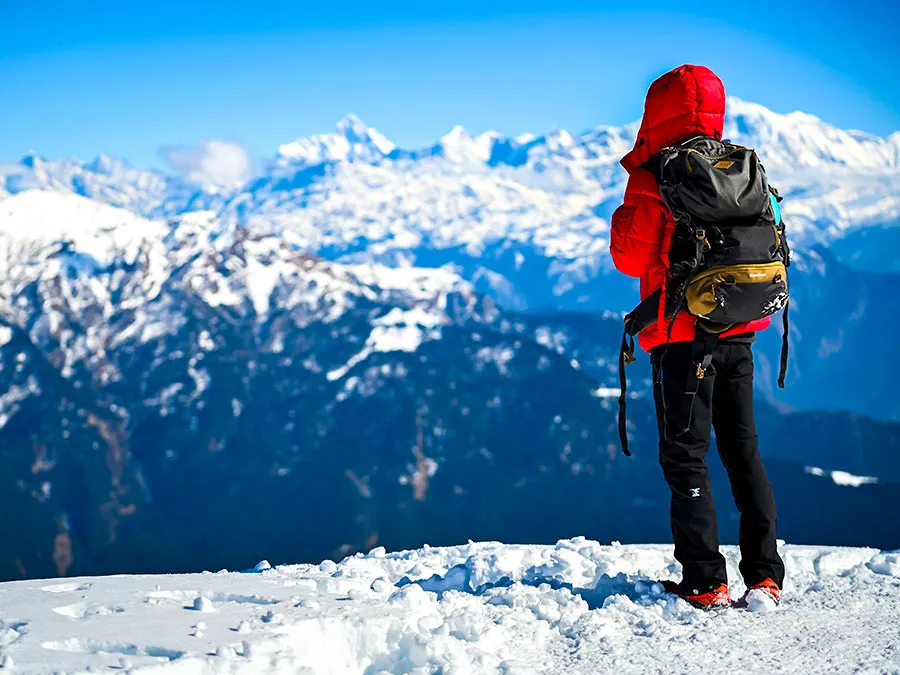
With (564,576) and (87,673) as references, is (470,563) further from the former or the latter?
(87,673)

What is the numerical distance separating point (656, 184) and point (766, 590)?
3896 millimetres

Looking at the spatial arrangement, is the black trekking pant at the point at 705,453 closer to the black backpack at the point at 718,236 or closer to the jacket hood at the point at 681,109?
the black backpack at the point at 718,236

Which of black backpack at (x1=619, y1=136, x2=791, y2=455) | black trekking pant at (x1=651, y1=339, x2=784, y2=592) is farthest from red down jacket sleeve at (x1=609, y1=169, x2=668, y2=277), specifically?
black trekking pant at (x1=651, y1=339, x2=784, y2=592)

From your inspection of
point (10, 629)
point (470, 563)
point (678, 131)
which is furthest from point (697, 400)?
point (10, 629)

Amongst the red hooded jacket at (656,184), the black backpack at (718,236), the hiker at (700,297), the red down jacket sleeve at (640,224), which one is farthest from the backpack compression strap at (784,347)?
the red down jacket sleeve at (640,224)

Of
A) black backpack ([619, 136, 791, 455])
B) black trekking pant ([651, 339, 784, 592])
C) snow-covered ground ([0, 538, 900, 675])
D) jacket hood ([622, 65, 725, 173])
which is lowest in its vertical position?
snow-covered ground ([0, 538, 900, 675])

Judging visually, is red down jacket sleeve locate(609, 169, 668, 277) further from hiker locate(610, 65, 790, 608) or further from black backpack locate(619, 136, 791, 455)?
black backpack locate(619, 136, 791, 455)

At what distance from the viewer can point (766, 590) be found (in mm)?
7398

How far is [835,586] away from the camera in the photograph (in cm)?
813

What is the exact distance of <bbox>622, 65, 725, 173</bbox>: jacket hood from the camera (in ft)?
23.2

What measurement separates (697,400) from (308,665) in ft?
13.2

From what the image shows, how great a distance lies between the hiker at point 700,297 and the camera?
6.76 metres

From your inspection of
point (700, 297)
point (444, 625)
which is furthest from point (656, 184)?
point (444, 625)

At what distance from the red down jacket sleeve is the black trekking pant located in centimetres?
A: 87
